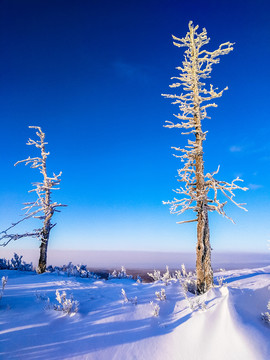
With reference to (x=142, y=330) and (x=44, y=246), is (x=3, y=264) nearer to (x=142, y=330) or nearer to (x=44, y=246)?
(x=44, y=246)

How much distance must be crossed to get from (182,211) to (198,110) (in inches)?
169

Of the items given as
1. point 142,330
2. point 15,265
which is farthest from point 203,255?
point 15,265

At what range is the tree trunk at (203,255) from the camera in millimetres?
7891

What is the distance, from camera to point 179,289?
7125 millimetres

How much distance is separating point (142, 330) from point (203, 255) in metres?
4.54

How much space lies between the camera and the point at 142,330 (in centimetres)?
421

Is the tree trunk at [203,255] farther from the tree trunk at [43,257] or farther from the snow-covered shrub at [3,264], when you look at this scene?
the snow-covered shrub at [3,264]

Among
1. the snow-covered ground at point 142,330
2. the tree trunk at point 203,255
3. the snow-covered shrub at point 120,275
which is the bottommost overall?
the snow-covered shrub at point 120,275

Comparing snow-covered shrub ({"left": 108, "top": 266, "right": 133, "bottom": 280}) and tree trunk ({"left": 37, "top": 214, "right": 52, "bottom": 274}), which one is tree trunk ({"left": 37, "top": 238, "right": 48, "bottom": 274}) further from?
snow-covered shrub ({"left": 108, "top": 266, "right": 133, "bottom": 280})

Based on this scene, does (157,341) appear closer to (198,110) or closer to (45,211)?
(198,110)

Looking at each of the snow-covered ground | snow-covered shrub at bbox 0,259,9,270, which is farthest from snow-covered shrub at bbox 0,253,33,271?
the snow-covered ground

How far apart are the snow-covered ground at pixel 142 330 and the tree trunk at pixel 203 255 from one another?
8.26 ft

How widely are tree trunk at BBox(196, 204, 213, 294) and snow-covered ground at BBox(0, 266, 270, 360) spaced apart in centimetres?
252

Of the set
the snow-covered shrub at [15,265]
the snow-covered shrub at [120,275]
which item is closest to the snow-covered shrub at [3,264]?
the snow-covered shrub at [15,265]
